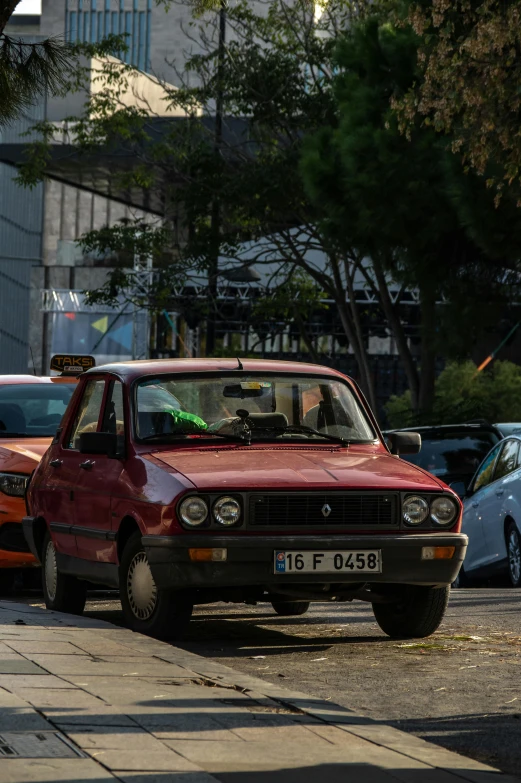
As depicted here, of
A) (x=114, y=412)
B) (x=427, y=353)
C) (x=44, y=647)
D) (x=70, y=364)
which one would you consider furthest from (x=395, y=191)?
(x=44, y=647)

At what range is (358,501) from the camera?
9.00 metres

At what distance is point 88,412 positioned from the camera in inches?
428

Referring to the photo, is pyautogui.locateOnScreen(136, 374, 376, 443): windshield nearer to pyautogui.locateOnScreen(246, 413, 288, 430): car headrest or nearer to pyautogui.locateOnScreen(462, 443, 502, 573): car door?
pyautogui.locateOnScreen(246, 413, 288, 430): car headrest

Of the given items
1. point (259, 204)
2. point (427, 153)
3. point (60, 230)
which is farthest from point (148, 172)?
point (60, 230)

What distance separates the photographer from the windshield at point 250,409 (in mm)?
9906

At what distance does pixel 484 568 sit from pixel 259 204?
15.2m

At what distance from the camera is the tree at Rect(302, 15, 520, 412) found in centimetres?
2188

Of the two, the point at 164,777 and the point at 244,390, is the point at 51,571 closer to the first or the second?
the point at 244,390

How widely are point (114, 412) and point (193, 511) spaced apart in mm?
1682

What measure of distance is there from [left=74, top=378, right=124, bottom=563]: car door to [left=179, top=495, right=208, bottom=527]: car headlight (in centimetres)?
95

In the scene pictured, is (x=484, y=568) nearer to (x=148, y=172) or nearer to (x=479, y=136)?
(x=479, y=136)

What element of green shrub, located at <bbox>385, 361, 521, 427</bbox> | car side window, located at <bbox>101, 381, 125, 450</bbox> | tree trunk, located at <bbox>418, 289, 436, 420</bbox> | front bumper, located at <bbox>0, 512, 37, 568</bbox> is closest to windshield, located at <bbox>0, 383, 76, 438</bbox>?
front bumper, located at <bbox>0, 512, 37, 568</bbox>

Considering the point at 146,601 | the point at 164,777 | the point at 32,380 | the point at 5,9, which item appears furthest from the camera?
the point at 32,380

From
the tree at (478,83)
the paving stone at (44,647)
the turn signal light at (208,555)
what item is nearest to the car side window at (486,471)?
the tree at (478,83)
